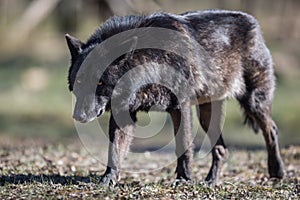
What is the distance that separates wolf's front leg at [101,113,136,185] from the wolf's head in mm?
372

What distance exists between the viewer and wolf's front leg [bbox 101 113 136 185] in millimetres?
8141

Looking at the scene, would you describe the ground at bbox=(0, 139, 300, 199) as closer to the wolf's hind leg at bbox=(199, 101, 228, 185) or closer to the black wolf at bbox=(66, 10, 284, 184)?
the wolf's hind leg at bbox=(199, 101, 228, 185)

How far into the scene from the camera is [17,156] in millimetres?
10617

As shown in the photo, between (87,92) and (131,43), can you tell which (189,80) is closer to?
(131,43)

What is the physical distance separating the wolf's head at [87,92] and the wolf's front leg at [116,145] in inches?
14.6

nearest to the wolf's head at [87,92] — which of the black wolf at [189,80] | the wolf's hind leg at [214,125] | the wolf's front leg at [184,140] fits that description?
the black wolf at [189,80]

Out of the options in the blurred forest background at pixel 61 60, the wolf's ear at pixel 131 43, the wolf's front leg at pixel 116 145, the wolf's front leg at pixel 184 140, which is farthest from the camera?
the blurred forest background at pixel 61 60

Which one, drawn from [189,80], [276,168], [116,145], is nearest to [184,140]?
[189,80]

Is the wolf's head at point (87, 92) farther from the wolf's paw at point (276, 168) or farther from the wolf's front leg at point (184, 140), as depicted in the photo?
the wolf's paw at point (276, 168)

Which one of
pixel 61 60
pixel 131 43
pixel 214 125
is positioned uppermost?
pixel 61 60

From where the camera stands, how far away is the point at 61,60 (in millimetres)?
22891

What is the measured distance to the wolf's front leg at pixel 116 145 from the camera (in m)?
8.14

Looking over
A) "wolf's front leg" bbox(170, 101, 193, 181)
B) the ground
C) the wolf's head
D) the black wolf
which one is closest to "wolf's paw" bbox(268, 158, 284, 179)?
the black wolf

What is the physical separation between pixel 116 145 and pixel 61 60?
589 inches
